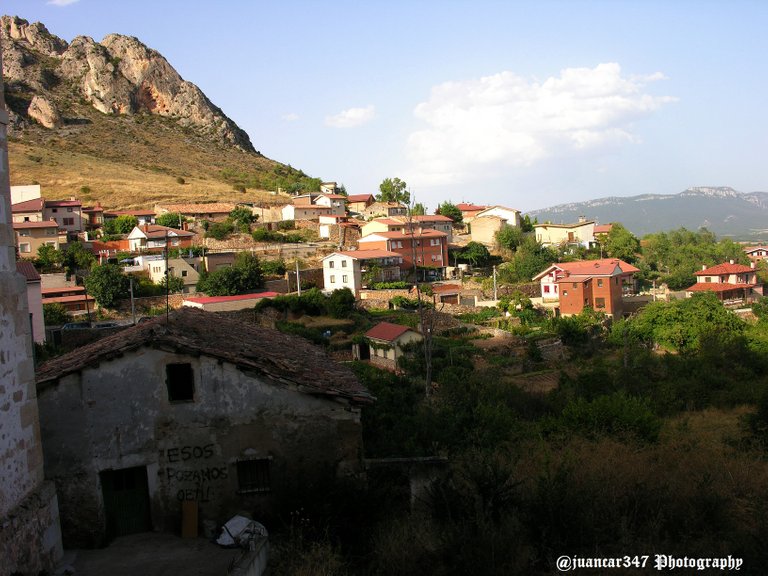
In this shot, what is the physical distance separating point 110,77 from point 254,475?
131 m

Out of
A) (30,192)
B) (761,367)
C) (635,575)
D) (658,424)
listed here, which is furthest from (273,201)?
(635,575)

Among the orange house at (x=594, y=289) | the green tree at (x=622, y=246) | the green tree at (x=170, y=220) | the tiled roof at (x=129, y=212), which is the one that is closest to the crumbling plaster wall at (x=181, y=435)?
the orange house at (x=594, y=289)

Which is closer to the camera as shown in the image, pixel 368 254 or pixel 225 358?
pixel 225 358

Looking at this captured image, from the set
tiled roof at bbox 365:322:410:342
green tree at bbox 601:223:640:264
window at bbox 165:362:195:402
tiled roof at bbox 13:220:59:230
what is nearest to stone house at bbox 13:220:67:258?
tiled roof at bbox 13:220:59:230

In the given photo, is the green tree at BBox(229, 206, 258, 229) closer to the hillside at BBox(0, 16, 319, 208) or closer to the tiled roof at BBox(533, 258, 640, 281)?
the hillside at BBox(0, 16, 319, 208)

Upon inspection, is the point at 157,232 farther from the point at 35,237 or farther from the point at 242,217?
the point at 242,217

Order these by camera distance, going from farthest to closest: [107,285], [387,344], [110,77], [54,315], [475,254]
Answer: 1. [110,77]
2. [475,254]
3. [107,285]
4. [54,315]
5. [387,344]

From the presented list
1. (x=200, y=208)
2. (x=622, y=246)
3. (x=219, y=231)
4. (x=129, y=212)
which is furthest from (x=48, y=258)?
(x=622, y=246)

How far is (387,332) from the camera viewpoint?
3988 centimetres

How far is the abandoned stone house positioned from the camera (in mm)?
10047

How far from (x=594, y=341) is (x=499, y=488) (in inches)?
1476

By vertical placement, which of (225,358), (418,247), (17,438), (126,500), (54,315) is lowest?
(126,500)

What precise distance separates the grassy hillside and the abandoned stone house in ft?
252

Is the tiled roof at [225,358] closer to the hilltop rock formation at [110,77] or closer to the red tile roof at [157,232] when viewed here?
the red tile roof at [157,232]
